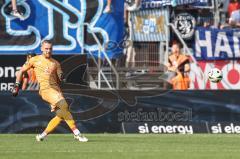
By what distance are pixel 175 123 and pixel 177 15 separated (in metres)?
3.84

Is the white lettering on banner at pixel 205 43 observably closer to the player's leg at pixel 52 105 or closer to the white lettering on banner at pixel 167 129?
the white lettering on banner at pixel 167 129

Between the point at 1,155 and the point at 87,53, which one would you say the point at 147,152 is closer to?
the point at 1,155

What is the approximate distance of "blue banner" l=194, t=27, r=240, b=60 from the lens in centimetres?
2372

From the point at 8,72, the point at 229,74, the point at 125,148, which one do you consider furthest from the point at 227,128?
the point at 125,148

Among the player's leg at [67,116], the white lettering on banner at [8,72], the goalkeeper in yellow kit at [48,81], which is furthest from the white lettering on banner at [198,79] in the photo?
the player's leg at [67,116]

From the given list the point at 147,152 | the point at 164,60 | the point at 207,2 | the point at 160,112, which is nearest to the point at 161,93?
the point at 160,112

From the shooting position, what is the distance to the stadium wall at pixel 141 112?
2147 cm

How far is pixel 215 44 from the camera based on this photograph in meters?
23.8

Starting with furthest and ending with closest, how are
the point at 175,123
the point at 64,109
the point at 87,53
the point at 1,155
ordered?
the point at 87,53
the point at 175,123
the point at 64,109
the point at 1,155

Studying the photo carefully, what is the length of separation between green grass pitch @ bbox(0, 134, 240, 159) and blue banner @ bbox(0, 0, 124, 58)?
17.3ft

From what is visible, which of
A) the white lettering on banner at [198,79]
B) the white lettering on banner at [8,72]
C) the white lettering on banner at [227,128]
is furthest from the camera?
the white lettering on banner at [198,79]

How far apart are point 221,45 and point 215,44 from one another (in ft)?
0.58

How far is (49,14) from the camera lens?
76.3 ft

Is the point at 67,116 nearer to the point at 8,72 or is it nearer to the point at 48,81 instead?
the point at 48,81
